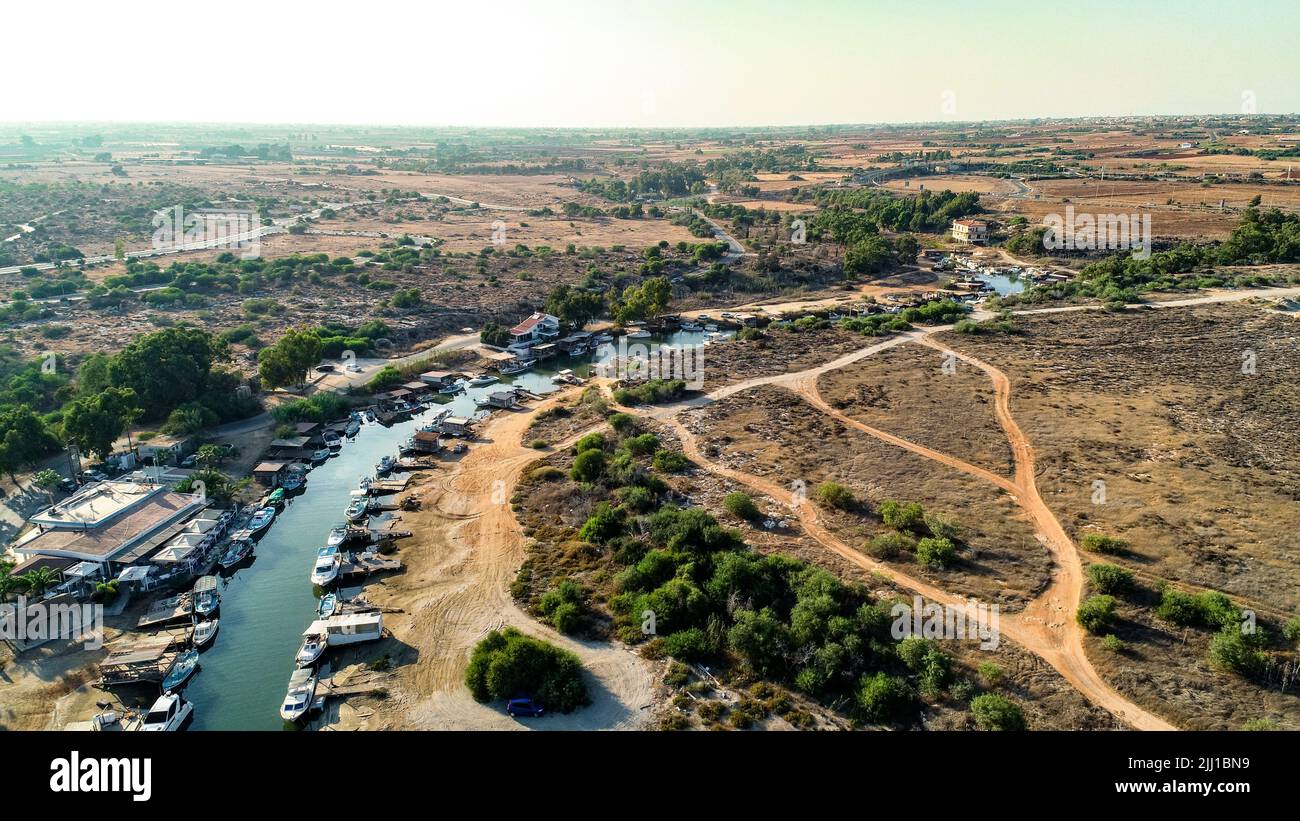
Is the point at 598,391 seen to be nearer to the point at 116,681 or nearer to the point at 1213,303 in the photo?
the point at 116,681

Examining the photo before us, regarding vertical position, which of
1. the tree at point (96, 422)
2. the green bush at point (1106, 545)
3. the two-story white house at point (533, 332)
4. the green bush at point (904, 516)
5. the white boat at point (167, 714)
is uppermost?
the two-story white house at point (533, 332)

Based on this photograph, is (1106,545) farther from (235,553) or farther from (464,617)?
(235,553)

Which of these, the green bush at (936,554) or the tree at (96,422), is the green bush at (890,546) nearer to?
the green bush at (936,554)

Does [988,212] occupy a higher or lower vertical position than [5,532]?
higher

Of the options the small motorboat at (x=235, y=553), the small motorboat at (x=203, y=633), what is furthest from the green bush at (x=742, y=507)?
the small motorboat at (x=235, y=553)

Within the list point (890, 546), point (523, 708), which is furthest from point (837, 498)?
point (523, 708)

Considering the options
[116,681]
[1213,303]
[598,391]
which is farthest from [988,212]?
[116,681]
